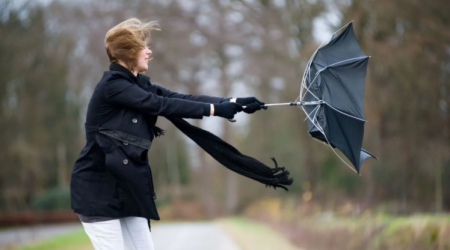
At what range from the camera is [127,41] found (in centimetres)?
418

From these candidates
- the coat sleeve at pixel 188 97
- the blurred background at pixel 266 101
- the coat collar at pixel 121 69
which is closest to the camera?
the coat collar at pixel 121 69

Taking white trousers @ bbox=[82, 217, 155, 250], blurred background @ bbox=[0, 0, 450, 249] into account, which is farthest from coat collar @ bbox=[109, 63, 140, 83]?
blurred background @ bbox=[0, 0, 450, 249]

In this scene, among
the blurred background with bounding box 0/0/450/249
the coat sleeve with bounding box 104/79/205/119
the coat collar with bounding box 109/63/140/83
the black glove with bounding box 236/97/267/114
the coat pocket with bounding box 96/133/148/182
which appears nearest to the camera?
the coat pocket with bounding box 96/133/148/182

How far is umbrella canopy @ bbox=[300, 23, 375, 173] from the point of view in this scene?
4918 millimetres

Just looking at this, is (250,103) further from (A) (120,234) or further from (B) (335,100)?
(A) (120,234)

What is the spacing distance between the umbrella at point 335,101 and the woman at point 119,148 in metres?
1.07

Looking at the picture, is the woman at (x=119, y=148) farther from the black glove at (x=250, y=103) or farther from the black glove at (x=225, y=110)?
the black glove at (x=250, y=103)

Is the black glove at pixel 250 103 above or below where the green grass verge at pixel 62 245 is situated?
above

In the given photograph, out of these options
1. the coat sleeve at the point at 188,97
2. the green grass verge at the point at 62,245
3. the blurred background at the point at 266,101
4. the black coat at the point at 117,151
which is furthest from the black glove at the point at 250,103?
the green grass verge at the point at 62,245

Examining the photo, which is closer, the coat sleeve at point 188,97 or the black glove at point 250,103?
the black glove at point 250,103

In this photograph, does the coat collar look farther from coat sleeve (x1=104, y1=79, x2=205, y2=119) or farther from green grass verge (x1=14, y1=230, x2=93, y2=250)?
green grass verge (x1=14, y1=230, x2=93, y2=250)

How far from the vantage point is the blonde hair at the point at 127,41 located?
13.6ft

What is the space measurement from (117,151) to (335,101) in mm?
1804

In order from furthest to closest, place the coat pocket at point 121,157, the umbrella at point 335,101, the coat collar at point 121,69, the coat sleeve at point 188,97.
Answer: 1. the umbrella at point 335,101
2. the coat sleeve at point 188,97
3. the coat collar at point 121,69
4. the coat pocket at point 121,157
